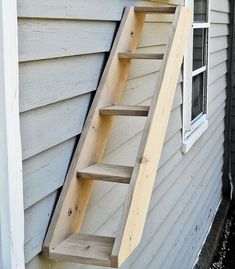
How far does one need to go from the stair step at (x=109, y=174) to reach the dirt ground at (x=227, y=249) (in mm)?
3115

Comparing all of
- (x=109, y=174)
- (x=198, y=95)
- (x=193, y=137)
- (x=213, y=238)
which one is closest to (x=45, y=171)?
(x=109, y=174)

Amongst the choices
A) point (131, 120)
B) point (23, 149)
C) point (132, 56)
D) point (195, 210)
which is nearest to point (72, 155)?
point (23, 149)

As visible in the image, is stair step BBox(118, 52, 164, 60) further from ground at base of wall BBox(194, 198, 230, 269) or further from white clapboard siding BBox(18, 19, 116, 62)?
ground at base of wall BBox(194, 198, 230, 269)

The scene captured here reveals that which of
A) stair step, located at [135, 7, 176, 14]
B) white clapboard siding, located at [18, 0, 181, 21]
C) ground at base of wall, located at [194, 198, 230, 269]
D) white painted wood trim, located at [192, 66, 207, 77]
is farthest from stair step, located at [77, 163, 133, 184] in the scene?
ground at base of wall, located at [194, 198, 230, 269]

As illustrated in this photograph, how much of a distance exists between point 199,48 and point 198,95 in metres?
0.40

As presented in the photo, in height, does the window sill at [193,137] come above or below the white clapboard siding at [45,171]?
below

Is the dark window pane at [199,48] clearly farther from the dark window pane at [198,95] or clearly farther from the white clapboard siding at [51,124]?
the white clapboard siding at [51,124]

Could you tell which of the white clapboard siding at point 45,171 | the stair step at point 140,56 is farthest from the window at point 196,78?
the white clapboard siding at point 45,171

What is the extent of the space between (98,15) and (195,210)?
280cm

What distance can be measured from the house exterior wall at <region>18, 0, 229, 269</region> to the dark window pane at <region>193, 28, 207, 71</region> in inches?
29.7

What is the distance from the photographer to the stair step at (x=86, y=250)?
5.52ft

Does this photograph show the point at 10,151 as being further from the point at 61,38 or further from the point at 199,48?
the point at 199,48

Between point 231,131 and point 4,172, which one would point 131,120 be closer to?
point 4,172

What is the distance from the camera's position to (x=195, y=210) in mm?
4527
